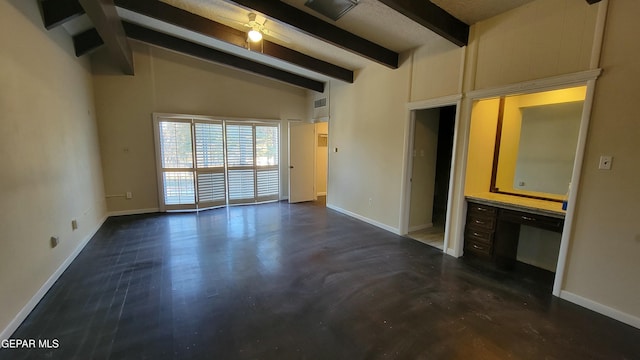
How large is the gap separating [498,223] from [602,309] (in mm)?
1115

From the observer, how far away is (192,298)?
248cm

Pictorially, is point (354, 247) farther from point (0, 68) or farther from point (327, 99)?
point (0, 68)

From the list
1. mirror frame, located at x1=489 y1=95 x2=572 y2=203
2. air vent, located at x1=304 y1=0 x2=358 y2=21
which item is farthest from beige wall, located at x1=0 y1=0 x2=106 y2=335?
mirror frame, located at x1=489 y1=95 x2=572 y2=203

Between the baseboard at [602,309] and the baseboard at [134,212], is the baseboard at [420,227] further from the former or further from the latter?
the baseboard at [134,212]

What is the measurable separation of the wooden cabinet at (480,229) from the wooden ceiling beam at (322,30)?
8.14 ft

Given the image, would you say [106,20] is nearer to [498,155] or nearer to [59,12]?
[59,12]

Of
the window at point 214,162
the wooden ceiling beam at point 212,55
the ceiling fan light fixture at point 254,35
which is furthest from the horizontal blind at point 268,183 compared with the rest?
the ceiling fan light fixture at point 254,35

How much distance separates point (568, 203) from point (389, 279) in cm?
187

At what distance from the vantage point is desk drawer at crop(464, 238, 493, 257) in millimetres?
3281

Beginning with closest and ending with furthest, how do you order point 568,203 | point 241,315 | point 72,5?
point 241,315 → point 568,203 → point 72,5

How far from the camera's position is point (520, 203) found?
9.76ft

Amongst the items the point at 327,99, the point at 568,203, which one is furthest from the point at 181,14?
the point at 568,203

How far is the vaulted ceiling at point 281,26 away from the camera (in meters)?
2.83

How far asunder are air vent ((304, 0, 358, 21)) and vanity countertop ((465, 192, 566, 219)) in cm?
274
